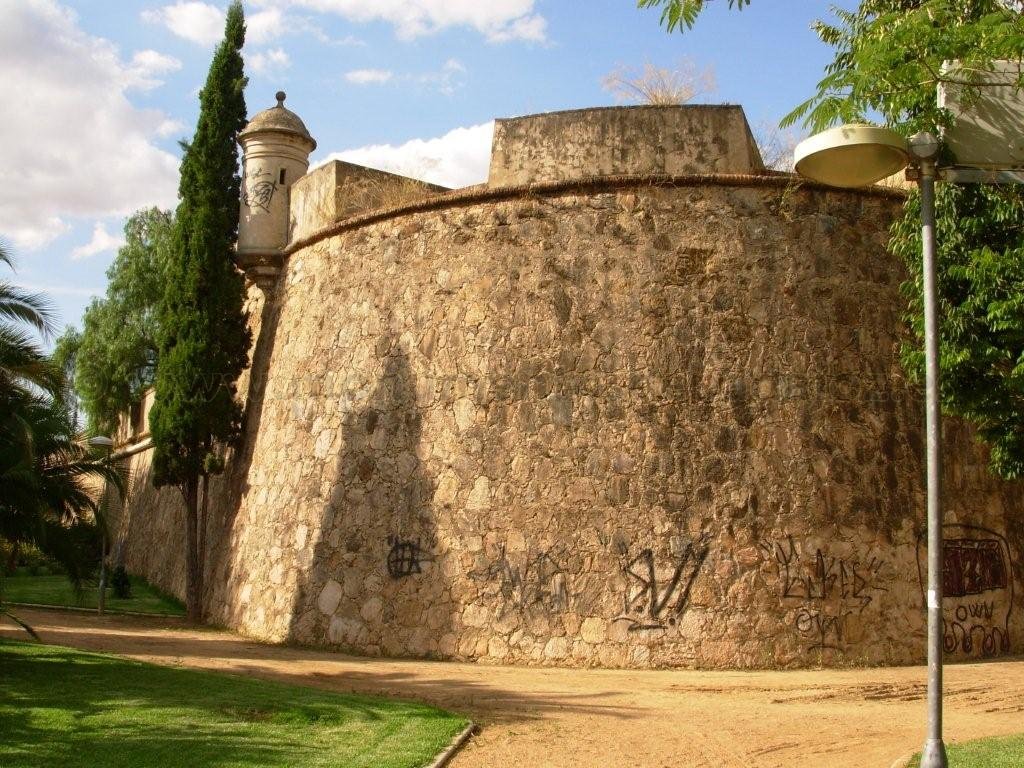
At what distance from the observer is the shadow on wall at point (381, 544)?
12656 mm

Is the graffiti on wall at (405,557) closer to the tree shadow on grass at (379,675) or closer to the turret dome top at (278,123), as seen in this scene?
the tree shadow on grass at (379,675)

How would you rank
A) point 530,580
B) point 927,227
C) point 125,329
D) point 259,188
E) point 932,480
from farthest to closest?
point 125,329
point 259,188
point 530,580
point 927,227
point 932,480

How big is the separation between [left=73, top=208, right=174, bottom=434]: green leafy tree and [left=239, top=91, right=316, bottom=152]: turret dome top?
56.0 ft

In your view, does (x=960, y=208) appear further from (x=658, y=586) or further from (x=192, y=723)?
(x=192, y=723)

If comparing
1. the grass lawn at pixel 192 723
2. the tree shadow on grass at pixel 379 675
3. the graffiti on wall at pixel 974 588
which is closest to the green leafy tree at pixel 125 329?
the tree shadow on grass at pixel 379 675

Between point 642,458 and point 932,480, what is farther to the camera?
point 642,458

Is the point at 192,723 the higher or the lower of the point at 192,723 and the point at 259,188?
the lower

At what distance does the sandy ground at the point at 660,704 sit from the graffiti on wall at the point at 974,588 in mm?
489

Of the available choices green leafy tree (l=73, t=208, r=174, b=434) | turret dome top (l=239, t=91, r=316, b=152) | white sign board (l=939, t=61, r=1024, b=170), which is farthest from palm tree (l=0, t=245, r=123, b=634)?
green leafy tree (l=73, t=208, r=174, b=434)

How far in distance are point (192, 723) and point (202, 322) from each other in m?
9.37

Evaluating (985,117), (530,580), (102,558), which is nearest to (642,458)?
(530,580)

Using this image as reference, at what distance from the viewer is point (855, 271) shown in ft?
42.3

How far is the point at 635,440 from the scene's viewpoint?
12266 mm

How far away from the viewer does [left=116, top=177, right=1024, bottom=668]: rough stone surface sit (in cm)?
1180
